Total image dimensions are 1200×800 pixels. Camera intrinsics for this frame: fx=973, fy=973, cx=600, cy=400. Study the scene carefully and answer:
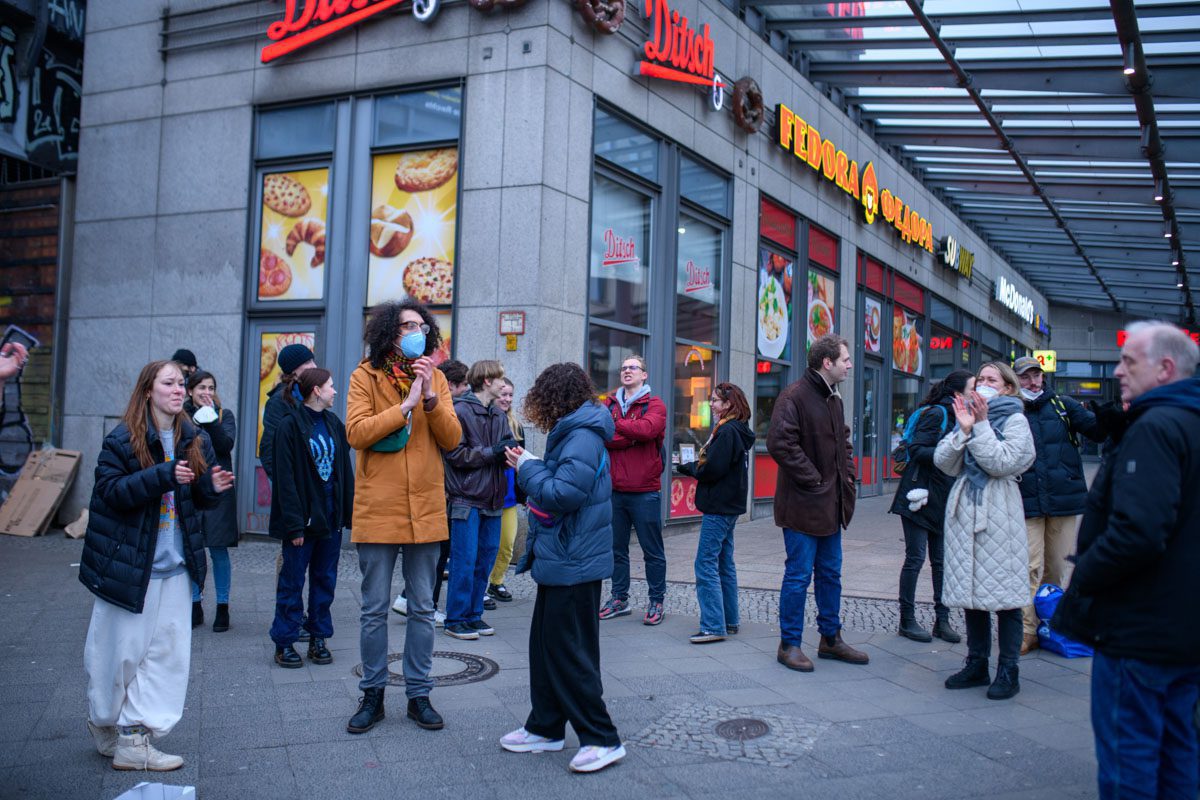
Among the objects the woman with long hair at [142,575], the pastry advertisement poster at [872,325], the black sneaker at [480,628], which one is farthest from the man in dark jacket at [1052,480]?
the pastry advertisement poster at [872,325]

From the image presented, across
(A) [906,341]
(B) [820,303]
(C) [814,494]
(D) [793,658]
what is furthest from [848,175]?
(D) [793,658]

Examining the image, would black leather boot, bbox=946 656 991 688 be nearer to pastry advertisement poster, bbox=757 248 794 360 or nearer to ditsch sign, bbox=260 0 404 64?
ditsch sign, bbox=260 0 404 64

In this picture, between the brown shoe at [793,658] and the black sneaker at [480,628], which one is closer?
the brown shoe at [793,658]

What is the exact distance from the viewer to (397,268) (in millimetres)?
10812

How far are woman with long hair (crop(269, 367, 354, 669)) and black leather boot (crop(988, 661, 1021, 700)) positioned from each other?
12.9 ft

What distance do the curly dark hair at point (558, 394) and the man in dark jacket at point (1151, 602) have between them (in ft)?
7.25

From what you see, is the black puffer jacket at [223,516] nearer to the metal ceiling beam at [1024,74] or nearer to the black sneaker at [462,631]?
the black sneaker at [462,631]

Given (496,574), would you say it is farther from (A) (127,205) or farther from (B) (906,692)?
(A) (127,205)

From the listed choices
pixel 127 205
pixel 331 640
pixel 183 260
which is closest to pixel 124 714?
pixel 331 640

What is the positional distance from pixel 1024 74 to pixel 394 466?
14381 millimetres

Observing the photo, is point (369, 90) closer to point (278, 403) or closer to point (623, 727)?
point (278, 403)

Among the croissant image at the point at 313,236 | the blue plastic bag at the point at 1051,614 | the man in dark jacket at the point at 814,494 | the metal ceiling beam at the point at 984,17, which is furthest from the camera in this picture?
the metal ceiling beam at the point at 984,17

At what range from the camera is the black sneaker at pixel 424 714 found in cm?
473

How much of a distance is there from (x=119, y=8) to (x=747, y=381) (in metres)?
9.74
